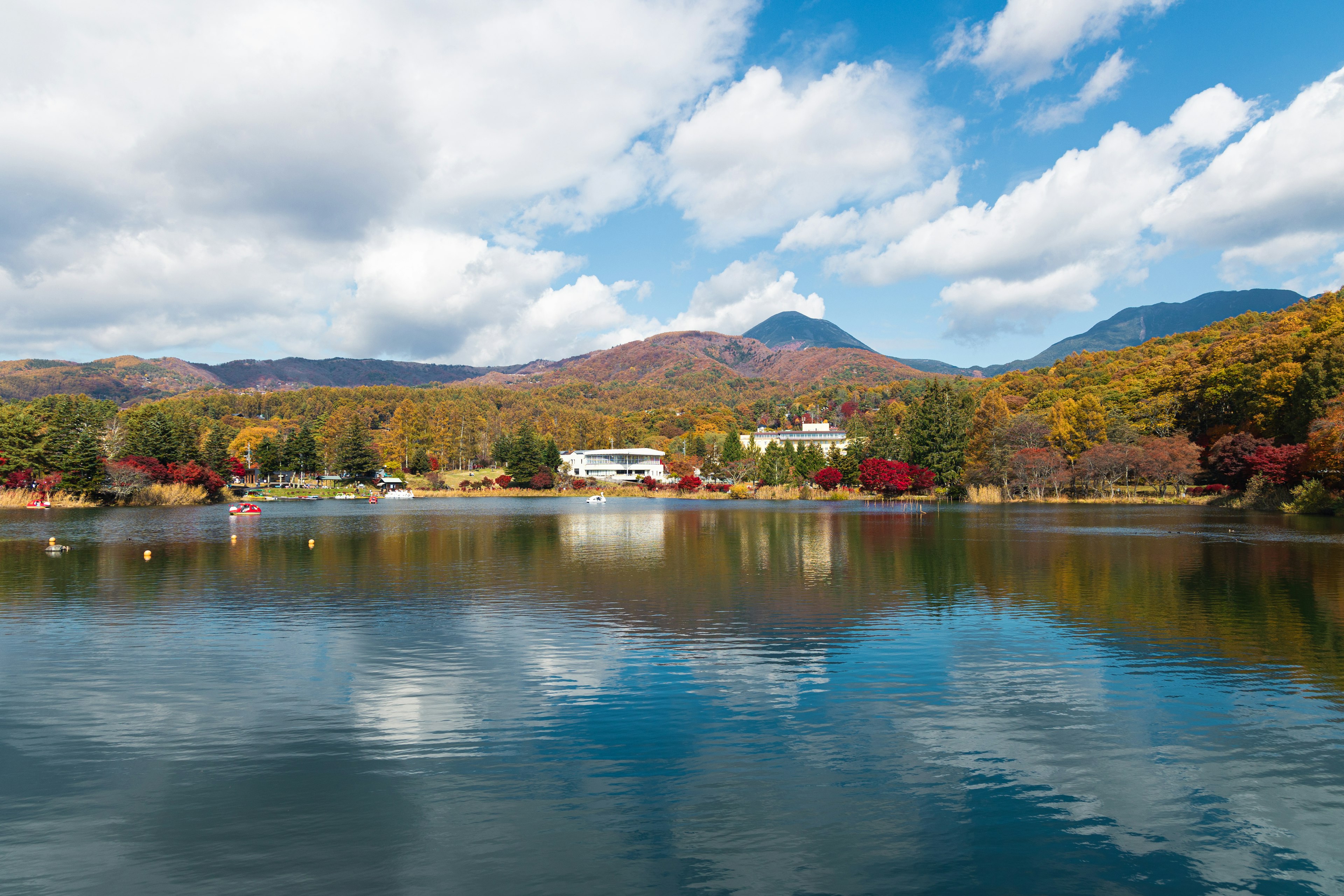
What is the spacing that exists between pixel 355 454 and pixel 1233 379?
10628cm

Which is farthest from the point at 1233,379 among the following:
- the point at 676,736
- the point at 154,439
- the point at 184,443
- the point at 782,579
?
the point at 154,439

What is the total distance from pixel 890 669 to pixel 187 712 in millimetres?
11399

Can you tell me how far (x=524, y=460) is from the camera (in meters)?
114

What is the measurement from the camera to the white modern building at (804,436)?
468ft

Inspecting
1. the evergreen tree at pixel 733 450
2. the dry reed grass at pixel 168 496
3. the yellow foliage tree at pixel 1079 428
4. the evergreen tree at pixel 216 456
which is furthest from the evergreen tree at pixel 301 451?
the yellow foliage tree at pixel 1079 428

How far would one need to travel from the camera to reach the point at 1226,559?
27.4 meters

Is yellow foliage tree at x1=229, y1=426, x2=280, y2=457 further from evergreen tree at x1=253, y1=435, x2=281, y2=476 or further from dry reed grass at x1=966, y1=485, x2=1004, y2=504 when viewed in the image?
dry reed grass at x1=966, y1=485, x2=1004, y2=504

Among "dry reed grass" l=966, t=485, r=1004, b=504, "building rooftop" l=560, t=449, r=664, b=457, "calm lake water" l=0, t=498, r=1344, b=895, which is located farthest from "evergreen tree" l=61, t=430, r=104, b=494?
"dry reed grass" l=966, t=485, r=1004, b=504

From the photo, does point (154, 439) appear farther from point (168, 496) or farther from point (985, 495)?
point (985, 495)

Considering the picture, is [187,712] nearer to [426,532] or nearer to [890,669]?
[890,669]

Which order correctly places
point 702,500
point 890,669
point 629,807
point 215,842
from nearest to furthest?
point 215,842, point 629,807, point 890,669, point 702,500

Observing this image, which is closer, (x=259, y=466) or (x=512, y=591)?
(x=512, y=591)

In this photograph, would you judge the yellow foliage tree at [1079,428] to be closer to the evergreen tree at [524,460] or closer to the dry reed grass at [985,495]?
the dry reed grass at [985,495]

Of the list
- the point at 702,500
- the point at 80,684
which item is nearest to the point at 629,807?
the point at 80,684
